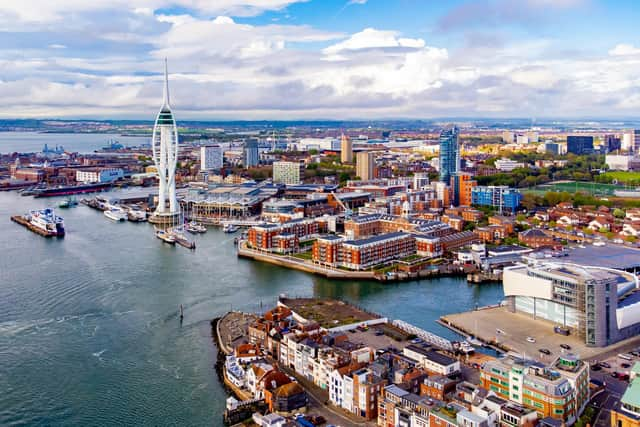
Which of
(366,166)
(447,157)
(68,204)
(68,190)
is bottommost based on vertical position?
(68,204)

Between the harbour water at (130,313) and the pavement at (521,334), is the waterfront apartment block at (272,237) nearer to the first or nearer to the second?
the harbour water at (130,313)

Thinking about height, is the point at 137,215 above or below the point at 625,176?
below

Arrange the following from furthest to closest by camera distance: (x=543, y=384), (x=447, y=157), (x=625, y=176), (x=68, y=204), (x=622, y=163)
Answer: (x=622, y=163) → (x=625, y=176) → (x=447, y=157) → (x=68, y=204) → (x=543, y=384)

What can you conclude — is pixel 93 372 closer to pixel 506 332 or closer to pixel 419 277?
pixel 506 332

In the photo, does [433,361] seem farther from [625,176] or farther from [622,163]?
[622,163]

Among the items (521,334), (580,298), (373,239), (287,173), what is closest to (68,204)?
(287,173)

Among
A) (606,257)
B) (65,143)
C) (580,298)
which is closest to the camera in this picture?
(580,298)
